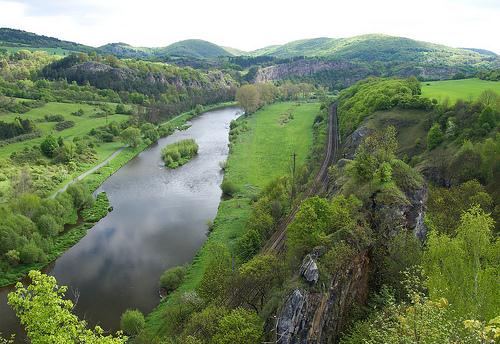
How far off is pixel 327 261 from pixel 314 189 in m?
40.8

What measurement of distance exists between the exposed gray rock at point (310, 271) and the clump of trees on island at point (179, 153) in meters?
79.0

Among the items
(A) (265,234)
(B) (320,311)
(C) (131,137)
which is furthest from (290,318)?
(C) (131,137)

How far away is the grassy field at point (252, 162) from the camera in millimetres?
54472

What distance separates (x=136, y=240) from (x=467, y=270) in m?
49.9

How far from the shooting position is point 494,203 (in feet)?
163

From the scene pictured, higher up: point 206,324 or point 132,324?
point 206,324

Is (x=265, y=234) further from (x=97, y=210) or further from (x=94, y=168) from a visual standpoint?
(x=94, y=168)

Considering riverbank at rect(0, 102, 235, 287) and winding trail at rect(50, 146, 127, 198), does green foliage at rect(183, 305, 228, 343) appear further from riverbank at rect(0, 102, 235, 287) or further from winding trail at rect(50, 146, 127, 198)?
winding trail at rect(50, 146, 127, 198)

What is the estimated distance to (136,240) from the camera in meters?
64.3

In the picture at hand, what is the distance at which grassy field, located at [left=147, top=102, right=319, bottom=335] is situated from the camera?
2145 inches

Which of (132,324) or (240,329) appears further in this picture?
(132,324)

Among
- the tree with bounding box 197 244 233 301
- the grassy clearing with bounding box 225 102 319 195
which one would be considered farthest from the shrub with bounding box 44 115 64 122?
the tree with bounding box 197 244 233 301

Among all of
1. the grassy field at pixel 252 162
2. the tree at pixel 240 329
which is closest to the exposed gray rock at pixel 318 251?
the tree at pixel 240 329

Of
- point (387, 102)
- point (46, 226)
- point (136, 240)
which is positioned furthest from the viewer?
point (387, 102)
